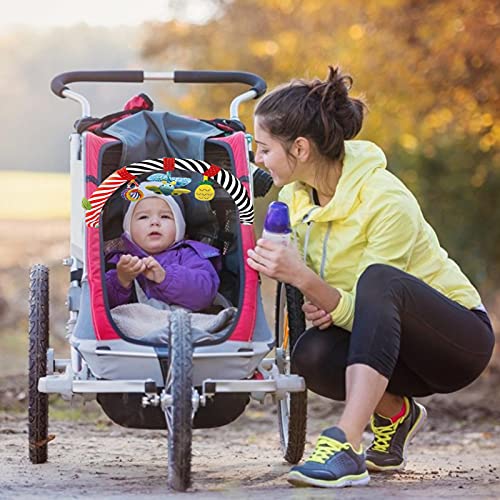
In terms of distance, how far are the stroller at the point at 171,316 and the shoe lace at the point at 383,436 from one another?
296mm

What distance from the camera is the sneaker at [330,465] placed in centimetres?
336

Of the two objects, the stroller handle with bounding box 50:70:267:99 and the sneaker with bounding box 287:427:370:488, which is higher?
the stroller handle with bounding box 50:70:267:99

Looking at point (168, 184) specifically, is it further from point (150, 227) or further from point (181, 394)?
point (181, 394)

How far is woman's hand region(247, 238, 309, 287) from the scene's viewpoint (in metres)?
3.52

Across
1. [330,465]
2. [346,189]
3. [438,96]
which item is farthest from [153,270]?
[438,96]

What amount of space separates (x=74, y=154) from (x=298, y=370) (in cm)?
122

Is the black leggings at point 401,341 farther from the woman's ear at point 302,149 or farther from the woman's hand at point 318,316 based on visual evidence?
the woman's ear at point 302,149

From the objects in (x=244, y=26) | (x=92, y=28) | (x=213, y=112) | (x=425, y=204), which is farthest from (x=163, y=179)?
(x=92, y=28)

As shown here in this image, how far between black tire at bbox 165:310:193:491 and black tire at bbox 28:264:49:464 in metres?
0.82

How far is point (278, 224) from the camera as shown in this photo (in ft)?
11.7

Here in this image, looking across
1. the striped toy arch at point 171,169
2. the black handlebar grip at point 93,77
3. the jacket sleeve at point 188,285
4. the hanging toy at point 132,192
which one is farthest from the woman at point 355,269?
the black handlebar grip at point 93,77

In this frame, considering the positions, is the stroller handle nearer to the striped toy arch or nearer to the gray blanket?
the striped toy arch

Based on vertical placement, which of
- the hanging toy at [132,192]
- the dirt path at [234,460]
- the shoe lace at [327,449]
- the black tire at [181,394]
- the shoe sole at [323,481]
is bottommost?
the dirt path at [234,460]

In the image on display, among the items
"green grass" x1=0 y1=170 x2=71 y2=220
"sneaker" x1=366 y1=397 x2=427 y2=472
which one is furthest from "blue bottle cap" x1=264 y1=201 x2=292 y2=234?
"green grass" x1=0 y1=170 x2=71 y2=220
